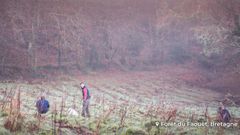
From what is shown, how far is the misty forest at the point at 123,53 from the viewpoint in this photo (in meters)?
26.8

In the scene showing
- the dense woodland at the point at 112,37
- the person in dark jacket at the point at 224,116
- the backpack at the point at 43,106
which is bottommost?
the person in dark jacket at the point at 224,116

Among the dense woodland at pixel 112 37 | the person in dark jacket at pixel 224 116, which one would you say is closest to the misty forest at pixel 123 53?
the dense woodland at pixel 112 37

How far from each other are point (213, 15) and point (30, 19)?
2207cm

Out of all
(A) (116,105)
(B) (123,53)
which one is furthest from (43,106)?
(B) (123,53)

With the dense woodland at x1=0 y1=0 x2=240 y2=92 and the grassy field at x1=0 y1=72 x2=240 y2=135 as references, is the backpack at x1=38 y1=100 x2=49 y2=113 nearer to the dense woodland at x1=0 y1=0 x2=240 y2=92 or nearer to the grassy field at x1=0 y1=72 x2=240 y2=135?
the grassy field at x1=0 y1=72 x2=240 y2=135

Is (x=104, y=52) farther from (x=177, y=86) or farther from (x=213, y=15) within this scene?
(x=213, y=15)

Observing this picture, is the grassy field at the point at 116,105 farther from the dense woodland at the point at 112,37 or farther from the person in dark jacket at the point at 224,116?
the dense woodland at the point at 112,37

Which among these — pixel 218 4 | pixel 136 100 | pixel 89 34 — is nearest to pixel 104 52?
pixel 89 34

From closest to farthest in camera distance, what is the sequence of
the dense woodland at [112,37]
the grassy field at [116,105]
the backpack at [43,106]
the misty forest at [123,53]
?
1. the grassy field at [116,105]
2. the backpack at [43,106]
3. the misty forest at [123,53]
4. the dense woodland at [112,37]

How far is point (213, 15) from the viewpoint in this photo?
27.7 m

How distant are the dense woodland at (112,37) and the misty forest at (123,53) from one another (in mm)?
110

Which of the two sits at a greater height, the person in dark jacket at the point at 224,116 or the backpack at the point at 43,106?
the backpack at the point at 43,106

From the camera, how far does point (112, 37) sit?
46.1 metres

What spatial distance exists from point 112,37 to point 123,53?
8.63 feet
